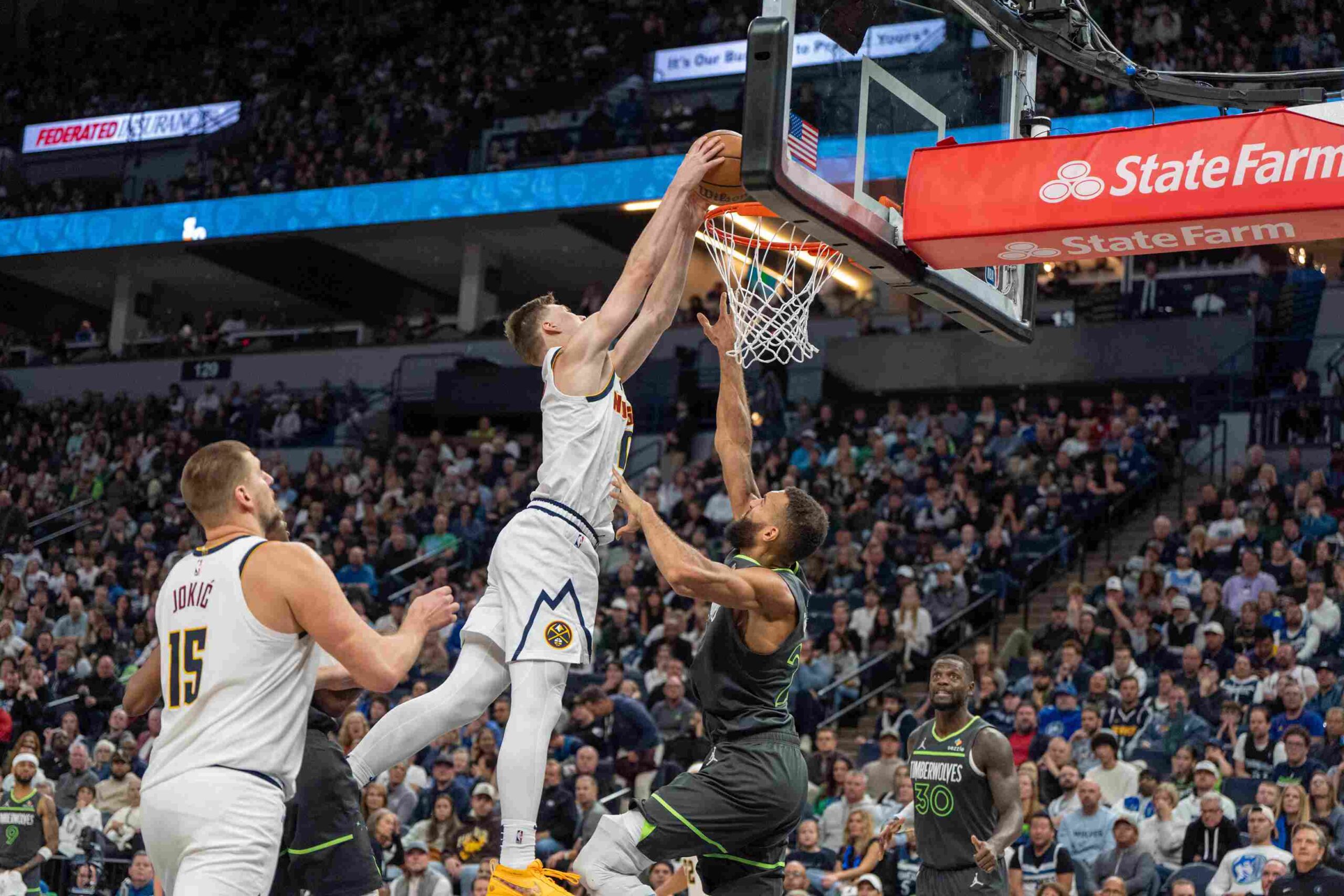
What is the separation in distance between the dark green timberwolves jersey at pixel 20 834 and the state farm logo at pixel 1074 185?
10550mm

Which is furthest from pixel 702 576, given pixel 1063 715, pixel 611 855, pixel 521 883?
pixel 1063 715

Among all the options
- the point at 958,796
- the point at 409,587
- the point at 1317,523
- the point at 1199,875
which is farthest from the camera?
the point at 409,587

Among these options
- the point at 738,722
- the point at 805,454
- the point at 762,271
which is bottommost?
the point at 738,722

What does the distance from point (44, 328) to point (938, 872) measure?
30299 mm

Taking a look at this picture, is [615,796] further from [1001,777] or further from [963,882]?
[1001,777]

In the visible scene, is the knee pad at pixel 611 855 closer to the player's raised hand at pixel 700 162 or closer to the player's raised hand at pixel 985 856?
the player's raised hand at pixel 985 856

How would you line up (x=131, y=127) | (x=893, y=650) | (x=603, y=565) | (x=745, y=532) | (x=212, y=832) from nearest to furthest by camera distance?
(x=212, y=832)
(x=745, y=532)
(x=893, y=650)
(x=603, y=565)
(x=131, y=127)

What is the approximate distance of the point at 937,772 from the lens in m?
7.79

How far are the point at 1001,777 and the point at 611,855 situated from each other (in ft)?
8.68

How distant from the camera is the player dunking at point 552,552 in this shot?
5.59 metres

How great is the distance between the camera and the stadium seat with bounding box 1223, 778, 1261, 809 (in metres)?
11.1

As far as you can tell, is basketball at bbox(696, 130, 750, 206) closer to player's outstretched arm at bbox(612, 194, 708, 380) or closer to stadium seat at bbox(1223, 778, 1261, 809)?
player's outstretched arm at bbox(612, 194, 708, 380)

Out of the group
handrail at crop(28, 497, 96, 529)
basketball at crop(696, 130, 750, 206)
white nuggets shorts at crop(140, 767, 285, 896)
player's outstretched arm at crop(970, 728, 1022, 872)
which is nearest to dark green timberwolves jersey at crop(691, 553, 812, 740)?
basketball at crop(696, 130, 750, 206)

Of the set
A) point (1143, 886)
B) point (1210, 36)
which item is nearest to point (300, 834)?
point (1143, 886)
